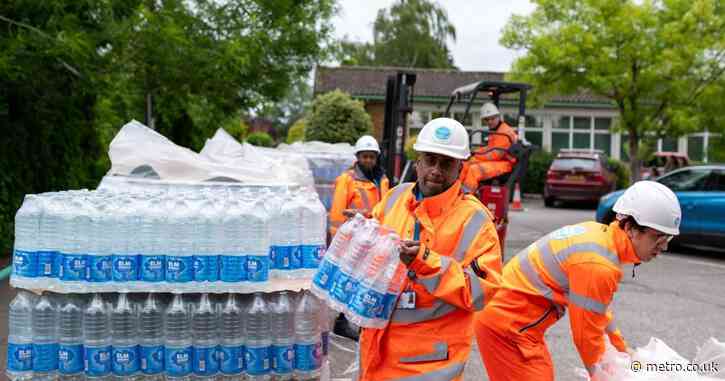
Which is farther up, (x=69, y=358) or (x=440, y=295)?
(x=440, y=295)

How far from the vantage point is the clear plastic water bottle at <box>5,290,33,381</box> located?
14.3ft

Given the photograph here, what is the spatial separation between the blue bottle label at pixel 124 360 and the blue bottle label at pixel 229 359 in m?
0.51

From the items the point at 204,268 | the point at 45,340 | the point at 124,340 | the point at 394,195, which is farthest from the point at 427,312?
the point at 45,340

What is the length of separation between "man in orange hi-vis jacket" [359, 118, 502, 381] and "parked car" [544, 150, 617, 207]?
2045cm

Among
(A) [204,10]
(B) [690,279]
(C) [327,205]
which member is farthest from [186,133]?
(B) [690,279]

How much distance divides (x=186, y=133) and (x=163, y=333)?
16.0 metres

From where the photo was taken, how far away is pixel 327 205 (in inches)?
463

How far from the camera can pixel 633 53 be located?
17.3 metres

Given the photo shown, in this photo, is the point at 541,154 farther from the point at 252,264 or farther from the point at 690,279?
the point at 252,264

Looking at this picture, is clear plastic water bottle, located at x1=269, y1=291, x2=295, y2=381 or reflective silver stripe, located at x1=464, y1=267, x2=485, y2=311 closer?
reflective silver stripe, located at x1=464, y1=267, x2=485, y2=311

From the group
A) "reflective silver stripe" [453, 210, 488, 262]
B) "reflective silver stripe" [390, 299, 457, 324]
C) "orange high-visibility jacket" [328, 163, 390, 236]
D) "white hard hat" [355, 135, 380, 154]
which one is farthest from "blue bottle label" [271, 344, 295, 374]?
"white hard hat" [355, 135, 380, 154]

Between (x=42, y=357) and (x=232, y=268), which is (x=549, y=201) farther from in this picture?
(x=42, y=357)

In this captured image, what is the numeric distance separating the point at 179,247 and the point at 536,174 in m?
26.3

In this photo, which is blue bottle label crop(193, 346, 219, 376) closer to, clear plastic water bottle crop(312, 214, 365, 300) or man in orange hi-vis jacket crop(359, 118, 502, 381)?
clear plastic water bottle crop(312, 214, 365, 300)
